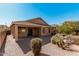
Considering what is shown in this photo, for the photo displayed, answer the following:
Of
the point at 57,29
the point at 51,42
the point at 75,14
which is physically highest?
the point at 75,14

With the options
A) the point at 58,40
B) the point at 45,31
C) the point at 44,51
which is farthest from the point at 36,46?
the point at 58,40

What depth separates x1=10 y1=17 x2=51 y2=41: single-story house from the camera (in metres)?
6.38

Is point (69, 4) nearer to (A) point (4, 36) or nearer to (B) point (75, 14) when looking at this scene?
(B) point (75, 14)

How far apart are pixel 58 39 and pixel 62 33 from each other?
374mm

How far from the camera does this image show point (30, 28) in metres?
6.49

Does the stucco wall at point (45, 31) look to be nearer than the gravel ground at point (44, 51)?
No

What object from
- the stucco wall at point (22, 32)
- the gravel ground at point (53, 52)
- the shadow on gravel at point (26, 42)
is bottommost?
the gravel ground at point (53, 52)

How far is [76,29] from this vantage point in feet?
21.5

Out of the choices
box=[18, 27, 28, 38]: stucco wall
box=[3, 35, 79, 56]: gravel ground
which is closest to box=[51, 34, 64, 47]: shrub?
box=[3, 35, 79, 56]: gravel ground

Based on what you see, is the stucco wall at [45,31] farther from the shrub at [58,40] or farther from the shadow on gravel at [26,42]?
the shrub at [58,40]

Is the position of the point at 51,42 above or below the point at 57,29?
below

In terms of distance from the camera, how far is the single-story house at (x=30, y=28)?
20.9ft

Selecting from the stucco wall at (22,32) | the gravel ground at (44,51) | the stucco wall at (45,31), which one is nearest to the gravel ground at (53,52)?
the gravel ground at (44,51)

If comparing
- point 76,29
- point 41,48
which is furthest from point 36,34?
point 76,29
